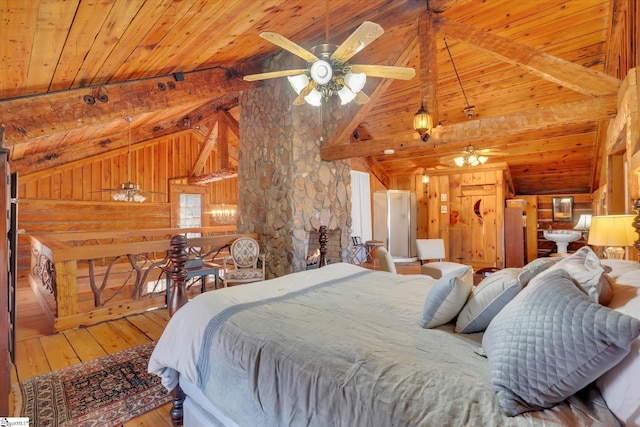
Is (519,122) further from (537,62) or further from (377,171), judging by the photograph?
(377,171)

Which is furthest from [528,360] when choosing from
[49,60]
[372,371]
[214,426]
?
[49,60]

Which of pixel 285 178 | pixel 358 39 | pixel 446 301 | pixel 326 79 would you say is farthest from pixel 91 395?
pixel 285 178

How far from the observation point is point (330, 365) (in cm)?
117

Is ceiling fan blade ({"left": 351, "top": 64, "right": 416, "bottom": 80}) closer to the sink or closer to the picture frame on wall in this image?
the sink

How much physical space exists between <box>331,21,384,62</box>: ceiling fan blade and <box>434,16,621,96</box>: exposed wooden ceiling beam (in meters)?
2.12

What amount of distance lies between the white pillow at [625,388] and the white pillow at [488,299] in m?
0.46

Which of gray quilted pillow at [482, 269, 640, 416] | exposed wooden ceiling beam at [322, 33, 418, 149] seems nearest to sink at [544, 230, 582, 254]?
exposed wooden ceiling beam at [322, 33, 418, 149]

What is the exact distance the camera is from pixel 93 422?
6.15 ft

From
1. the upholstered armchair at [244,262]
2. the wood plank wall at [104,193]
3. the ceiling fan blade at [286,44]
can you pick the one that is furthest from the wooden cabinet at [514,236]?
the wood plank wall at [104,193]

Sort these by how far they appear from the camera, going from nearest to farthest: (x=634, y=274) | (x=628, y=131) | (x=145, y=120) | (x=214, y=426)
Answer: (x=634, y=274)
(x=214, y=426)
(x=628, y=131)
(x=145, y=120)

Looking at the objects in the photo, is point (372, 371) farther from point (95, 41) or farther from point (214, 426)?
point (95, 41)

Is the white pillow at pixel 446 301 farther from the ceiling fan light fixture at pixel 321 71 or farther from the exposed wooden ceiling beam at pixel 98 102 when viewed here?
the exposed wooden ceiling beam at pixel 98 102

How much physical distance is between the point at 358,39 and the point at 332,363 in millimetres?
2053

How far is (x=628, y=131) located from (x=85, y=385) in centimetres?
467
